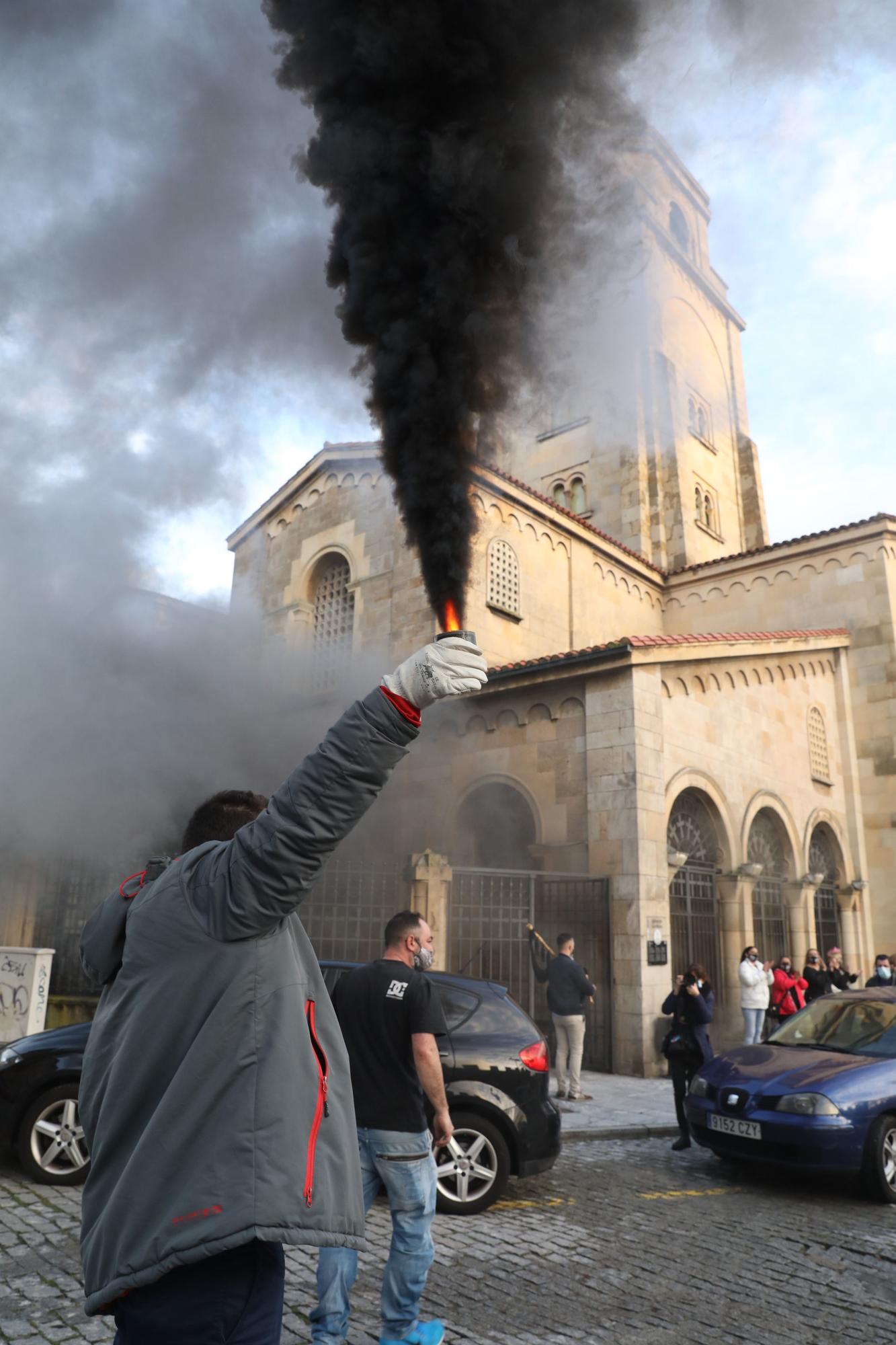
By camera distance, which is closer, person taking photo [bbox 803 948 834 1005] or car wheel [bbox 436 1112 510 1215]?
car wheel [bbox 436 1112 510 1215]

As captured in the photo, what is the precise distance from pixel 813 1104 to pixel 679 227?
18.7m

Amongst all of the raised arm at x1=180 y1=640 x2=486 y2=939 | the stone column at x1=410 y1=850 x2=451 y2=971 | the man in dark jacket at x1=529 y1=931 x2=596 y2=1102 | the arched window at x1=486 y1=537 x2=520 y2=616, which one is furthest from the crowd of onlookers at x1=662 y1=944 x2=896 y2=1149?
the arched window at x1=486 y1=537 x2=520 y2=616

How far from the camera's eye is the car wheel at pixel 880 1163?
6.25m

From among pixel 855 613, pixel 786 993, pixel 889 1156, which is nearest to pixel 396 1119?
pixel 889 1156

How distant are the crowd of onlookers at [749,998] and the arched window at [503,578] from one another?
24.7 feet

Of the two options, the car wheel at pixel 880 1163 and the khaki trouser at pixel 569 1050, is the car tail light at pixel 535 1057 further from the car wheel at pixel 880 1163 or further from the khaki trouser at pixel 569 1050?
the khaki trouser at pixel 569 1050

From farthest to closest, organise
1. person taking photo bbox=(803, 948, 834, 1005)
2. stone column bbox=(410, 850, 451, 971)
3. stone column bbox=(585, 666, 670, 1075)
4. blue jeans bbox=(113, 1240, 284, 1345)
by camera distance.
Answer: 1. person taking photo bbox=(803, 948, 834, 1005)
2. stone column bbox=(585, 666, 670, 1075)
3. stone column bbox=(410, 850, 451, 971)
4. blue jeans bbox=(113, 1240, 284, 1345)

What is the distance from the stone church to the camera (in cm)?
1215

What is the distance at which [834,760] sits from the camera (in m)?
18.6

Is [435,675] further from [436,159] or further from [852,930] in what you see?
[852,930]

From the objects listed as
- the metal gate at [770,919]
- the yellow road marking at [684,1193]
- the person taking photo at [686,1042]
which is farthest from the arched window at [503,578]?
the yellow road marking at [684,1193]

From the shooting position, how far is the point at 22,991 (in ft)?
32.3

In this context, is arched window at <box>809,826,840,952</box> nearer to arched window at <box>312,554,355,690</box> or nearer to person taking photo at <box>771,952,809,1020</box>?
person taking photo at <box>771,952,809,1020</box>

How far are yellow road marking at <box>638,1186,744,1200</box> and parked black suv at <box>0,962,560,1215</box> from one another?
835mm
